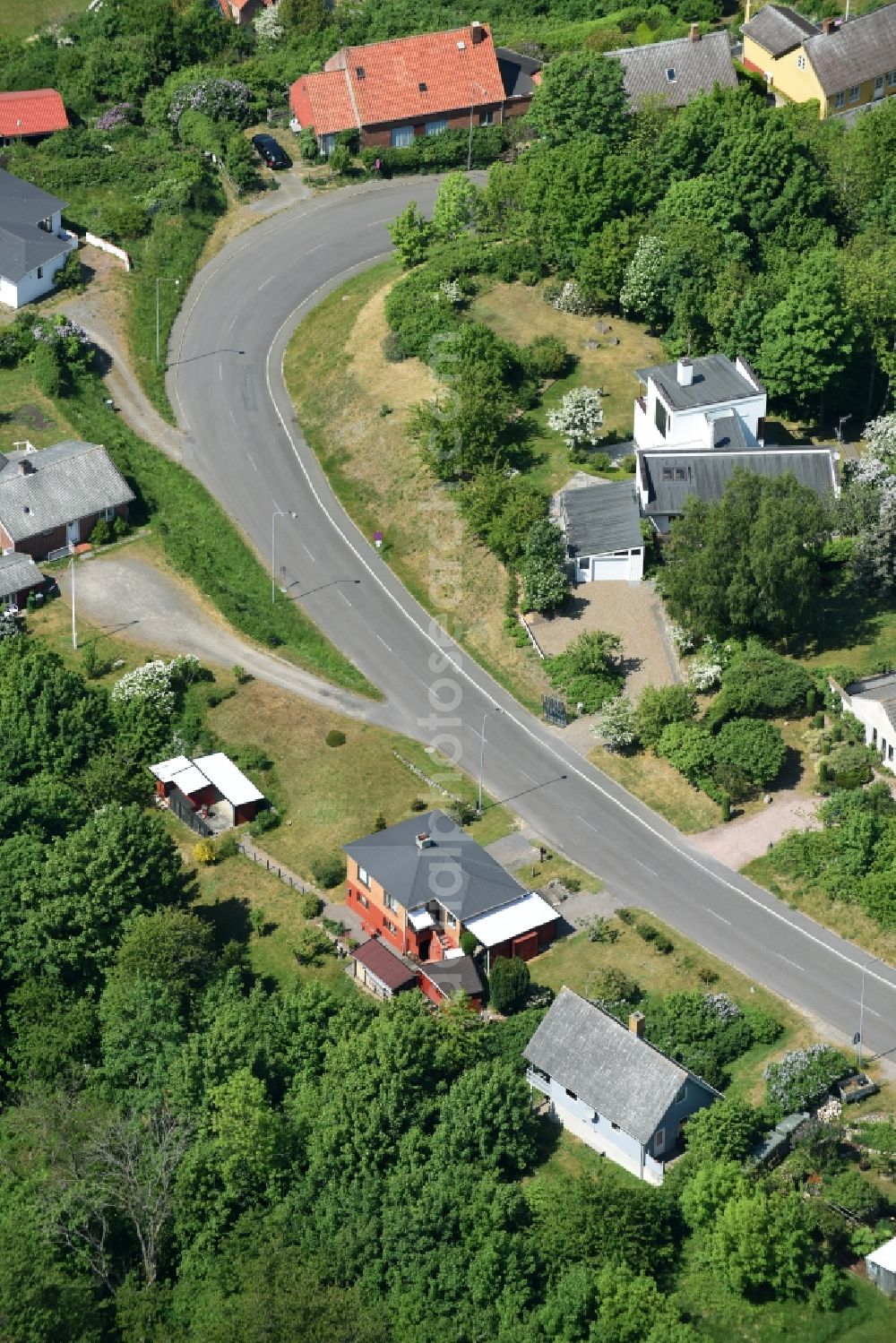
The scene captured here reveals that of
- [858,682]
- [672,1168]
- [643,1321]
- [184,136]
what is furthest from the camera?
[184,136]

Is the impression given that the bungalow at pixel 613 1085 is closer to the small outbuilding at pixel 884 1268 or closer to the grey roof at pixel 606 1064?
the grey roof at pixel 606 1064

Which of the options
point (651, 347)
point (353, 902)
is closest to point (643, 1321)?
point (353, 902)

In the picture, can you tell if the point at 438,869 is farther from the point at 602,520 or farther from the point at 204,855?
the point at 602,520

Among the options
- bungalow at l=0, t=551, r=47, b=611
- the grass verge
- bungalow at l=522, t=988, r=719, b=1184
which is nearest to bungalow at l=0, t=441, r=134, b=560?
bungalow at l=0, t=551, r=47, b=611

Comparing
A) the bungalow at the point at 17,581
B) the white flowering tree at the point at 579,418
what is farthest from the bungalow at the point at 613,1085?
the bungalow at the point at 17,581

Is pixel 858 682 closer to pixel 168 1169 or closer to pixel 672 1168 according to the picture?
pixel 672 1168

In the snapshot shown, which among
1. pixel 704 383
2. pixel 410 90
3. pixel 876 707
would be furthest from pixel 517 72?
pixel 876 707
